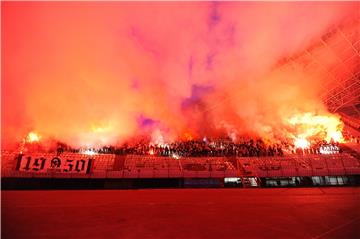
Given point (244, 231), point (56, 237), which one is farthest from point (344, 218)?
point (56, 237)

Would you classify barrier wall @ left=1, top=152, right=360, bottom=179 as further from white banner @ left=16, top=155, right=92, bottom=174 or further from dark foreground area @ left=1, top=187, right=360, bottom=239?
dark foreground area @ left=1, top=187, right=360, bottom=239

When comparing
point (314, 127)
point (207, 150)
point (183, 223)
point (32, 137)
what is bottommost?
point (183, 223)

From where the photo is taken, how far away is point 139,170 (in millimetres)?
19406

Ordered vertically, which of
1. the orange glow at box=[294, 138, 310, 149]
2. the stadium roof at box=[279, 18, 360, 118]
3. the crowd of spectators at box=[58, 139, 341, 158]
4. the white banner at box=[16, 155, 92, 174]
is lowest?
the white banner at box=[16, 155, 92, 174]

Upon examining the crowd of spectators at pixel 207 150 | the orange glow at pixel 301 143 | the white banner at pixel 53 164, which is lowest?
the white banner at pixel 53 164

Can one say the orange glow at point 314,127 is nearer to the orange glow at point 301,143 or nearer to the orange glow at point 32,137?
the orange glow at point 301,143

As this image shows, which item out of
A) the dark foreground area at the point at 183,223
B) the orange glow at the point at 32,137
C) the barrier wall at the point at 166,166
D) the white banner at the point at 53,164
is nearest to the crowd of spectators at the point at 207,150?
the barrier wall at the point at 166,166

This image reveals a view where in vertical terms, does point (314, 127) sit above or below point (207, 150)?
above

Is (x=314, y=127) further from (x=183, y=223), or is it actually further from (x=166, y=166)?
(x=183, y=223)

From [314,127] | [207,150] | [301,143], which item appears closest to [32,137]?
[207,150]

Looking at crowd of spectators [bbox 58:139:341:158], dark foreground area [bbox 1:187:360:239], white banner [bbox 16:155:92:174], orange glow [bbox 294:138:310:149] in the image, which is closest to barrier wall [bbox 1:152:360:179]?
white banner [bbox 16:155:92:174]

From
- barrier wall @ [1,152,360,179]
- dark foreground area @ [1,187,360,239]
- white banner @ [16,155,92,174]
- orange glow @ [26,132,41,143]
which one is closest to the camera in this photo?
dark foreground area @ [1,187,360,239]

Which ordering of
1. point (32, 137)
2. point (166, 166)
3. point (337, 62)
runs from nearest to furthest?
point (32, 137) → point (166, 166) → point (337, 62)

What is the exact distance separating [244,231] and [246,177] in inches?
604
